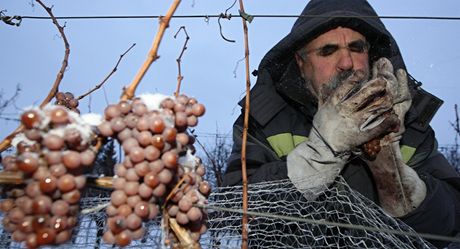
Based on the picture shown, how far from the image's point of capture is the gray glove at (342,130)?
66.7 inches

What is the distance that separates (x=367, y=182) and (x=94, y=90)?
1.37 metres

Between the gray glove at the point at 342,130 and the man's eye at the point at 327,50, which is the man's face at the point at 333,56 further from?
the gray glove at the point at 342,130

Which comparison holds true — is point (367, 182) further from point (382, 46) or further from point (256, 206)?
point (382, 46)


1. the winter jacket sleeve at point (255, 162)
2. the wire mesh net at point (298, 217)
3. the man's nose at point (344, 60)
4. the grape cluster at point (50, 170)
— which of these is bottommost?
the wire mesh net at point (298, 217)

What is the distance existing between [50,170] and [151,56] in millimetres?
234

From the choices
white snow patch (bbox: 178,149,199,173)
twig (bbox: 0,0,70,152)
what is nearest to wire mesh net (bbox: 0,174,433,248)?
twig (bbox: 0,0,70,152)

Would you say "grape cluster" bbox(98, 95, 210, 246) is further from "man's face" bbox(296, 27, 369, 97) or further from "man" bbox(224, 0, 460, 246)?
"man's face" bbox(296, 27, 369, 97)

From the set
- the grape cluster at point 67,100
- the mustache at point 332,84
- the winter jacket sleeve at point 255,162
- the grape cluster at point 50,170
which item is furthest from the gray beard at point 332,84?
the grape cluster at point 50,170

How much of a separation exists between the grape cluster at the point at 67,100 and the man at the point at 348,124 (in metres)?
0.88

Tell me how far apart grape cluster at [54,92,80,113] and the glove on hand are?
1191mm

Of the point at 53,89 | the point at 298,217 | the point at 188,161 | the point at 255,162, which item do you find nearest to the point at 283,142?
the point at 255,162

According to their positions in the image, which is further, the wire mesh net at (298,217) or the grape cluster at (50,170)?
the wire mesh net at (298,217)

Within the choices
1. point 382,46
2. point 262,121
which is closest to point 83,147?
point 262,121

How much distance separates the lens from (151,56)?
72 cm
